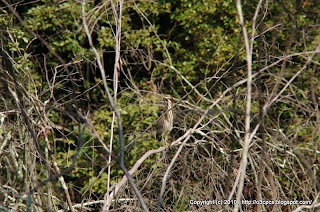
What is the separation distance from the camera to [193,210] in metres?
4.33

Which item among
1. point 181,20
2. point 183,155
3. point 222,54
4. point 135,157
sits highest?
point 181,20

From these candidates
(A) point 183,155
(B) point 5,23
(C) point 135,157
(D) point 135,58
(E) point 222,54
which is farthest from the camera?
(D) point 135,58

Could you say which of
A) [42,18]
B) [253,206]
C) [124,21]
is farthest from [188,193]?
[42,18]

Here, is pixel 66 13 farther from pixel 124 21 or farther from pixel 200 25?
pixel 200 25

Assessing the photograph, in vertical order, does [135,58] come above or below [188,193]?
above

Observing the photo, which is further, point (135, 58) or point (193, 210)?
point (135, 58)

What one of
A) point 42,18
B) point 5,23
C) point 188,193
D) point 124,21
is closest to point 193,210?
point 188,193

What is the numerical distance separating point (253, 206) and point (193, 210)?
2.66ft

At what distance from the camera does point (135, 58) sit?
26.0 ft

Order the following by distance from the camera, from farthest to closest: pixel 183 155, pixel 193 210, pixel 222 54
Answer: pixel 222 54 < pixel 183 155 < pixel 193 210

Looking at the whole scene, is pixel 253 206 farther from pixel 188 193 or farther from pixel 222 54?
pixel 222 54

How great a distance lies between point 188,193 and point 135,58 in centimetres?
382

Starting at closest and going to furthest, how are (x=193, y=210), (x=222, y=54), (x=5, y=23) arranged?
(x=193, y=210) < (x=5, y=23) < (x=222, y=54)

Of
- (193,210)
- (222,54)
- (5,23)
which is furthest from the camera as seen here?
(222,54)
